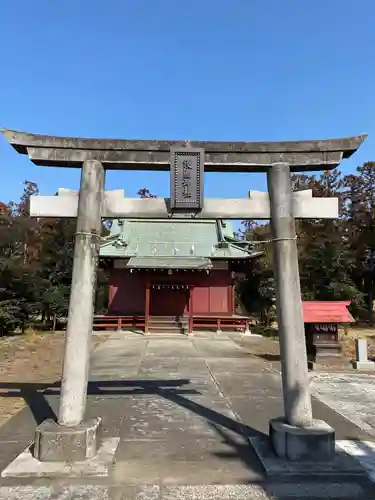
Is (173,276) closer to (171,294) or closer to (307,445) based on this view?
(171,294)

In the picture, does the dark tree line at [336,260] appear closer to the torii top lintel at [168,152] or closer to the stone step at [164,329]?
the stone step at [164,329]

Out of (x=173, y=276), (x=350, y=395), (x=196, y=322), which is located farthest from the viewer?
(x=196, y=322)

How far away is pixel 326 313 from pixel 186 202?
26.1 ft

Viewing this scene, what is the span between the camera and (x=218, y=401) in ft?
22.7

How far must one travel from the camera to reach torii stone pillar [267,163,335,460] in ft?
13.7

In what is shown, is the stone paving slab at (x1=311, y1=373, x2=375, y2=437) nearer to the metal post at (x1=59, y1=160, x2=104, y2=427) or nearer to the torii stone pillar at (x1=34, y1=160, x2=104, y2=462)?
the torii stone pillar at (x1=34, y1=160, x2=104, y2=462)

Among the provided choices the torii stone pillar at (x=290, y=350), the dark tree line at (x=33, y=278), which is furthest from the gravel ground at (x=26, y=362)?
the torii stone pillar at (x=290, y=350)

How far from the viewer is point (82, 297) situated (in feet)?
15.0

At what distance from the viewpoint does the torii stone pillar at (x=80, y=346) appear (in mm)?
4141

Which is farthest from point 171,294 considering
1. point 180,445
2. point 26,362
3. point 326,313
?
point 180,445

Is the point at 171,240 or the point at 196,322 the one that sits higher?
the point at 171,240

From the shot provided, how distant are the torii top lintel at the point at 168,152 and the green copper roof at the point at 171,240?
16311 millimetres

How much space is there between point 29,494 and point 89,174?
3.39 m

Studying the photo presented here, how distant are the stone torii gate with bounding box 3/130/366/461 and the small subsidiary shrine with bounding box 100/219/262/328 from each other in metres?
15.7
